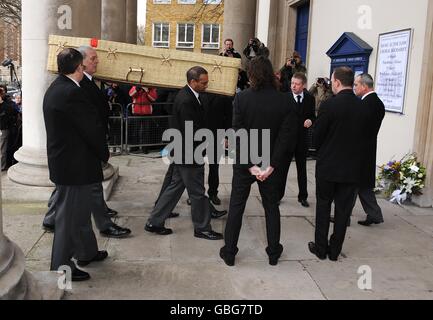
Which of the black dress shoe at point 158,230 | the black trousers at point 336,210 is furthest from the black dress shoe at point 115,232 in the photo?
the black trousers at point 336,210

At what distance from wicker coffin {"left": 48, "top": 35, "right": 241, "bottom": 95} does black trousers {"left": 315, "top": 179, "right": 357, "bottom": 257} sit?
1710 mm

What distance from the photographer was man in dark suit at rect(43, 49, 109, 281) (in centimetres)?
372

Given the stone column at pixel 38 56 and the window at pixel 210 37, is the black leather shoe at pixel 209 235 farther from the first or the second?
the window at pixel 210 37

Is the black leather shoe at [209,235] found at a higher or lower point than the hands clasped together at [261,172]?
lower

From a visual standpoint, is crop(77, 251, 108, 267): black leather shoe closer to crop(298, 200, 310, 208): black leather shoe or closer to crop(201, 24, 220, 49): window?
crop(298, 200, 310, 208): black leather shoe

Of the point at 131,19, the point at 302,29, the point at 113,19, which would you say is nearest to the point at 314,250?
the point at 302,29

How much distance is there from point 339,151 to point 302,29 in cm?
949

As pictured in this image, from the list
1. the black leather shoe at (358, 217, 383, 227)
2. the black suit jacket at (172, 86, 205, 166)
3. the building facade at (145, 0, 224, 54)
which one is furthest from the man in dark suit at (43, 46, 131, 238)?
the building facade at (145, 0, 224, 54)

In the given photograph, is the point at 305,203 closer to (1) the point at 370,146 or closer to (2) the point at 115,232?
(1) the point at 370,146

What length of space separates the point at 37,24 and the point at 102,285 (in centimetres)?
396

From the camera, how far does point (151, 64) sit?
5.66m

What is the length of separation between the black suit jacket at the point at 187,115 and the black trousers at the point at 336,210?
130cm

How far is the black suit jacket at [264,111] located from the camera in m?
4.19

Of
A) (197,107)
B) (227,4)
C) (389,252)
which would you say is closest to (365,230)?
(389,252)
